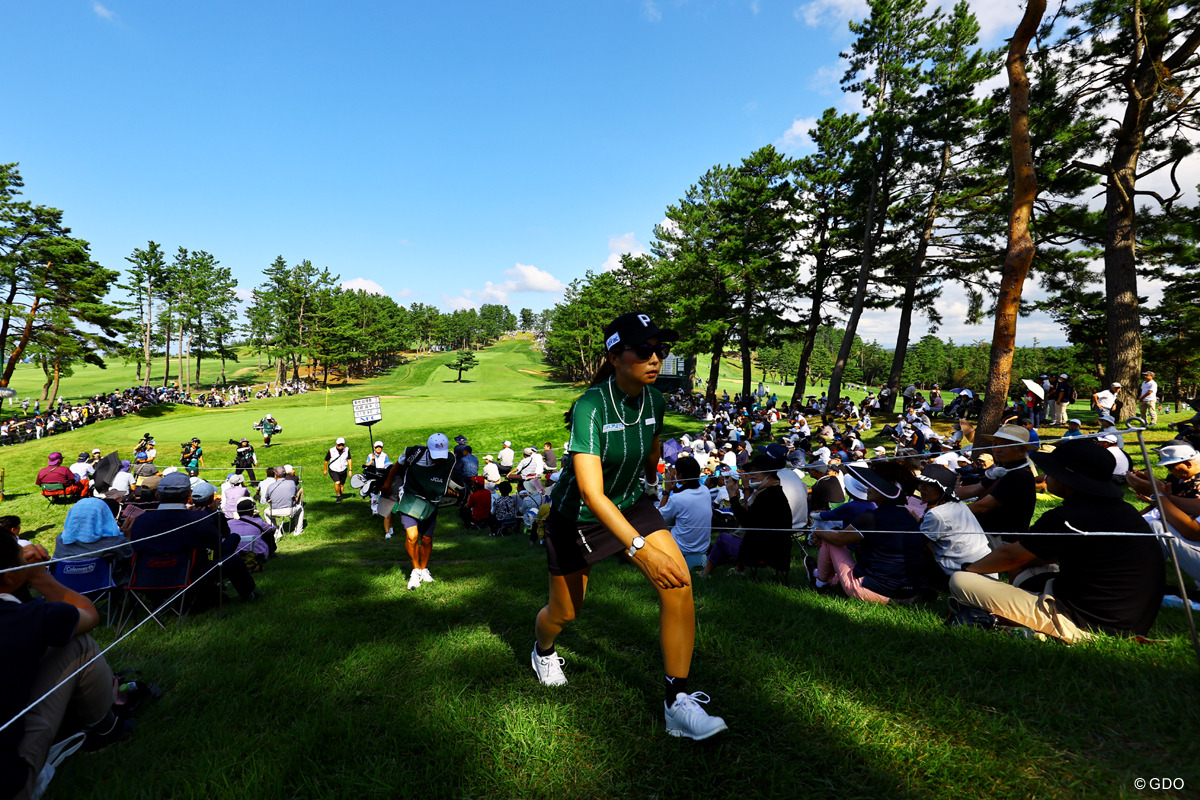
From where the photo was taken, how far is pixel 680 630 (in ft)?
8.73

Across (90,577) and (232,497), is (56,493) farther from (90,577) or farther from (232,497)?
(90,577)

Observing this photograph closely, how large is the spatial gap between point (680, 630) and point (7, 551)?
12.2 feet

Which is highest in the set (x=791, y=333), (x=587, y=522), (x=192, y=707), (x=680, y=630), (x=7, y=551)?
(x=791, y=333)

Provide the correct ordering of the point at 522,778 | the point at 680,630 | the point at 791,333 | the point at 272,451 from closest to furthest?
the point at 522,778 < the point at 680,630 < the point at 272,451 < the point at 791,333

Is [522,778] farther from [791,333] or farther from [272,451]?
[791,333]

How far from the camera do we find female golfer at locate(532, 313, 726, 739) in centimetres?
256

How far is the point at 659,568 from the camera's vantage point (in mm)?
2529

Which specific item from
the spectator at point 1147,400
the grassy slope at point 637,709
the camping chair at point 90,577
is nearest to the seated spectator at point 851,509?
the grassy slope at point 637,709

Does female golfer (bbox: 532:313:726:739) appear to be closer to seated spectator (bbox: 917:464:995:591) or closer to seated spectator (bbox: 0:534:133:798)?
seated spectator (bbox: 0:534:133:798)

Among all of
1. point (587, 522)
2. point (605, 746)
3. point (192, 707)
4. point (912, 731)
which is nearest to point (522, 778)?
point (605, 746)

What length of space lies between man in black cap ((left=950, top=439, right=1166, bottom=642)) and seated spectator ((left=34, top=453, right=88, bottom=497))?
22151 millimetres

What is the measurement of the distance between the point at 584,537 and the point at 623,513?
276 millimetres

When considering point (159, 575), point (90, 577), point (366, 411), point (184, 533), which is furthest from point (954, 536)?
point (366, 411)

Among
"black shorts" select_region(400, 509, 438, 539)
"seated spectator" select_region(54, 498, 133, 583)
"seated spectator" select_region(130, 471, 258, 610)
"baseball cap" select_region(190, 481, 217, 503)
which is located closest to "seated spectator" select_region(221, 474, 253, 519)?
"baseball cap" select_region(190, 481, 217, 503)
